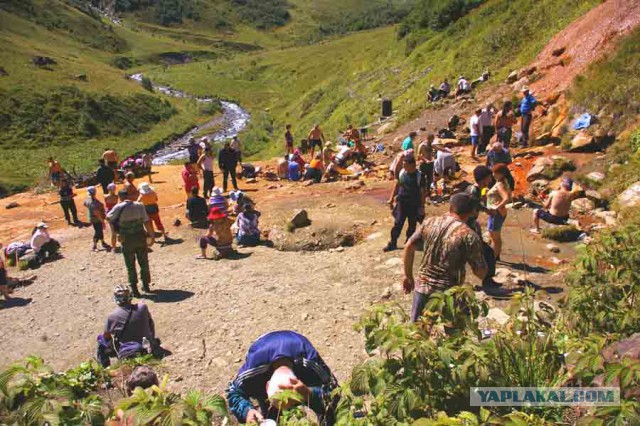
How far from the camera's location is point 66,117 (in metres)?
50.4

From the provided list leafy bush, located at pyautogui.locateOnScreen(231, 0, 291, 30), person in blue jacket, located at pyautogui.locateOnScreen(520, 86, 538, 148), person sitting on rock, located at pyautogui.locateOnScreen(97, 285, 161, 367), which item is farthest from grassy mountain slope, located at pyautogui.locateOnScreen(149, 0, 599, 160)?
leafy bush, located at pyautogui.locateOnScreen(231, 0, 291, 30)

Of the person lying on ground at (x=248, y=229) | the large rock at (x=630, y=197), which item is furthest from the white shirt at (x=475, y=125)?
the person lying on ground at (x=248, y=229)

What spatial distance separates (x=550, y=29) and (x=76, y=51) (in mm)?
101280

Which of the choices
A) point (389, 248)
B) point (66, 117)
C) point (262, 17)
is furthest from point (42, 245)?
point (262, 17)

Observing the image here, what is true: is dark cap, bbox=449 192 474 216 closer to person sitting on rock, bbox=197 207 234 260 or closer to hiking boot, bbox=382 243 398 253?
hiking boot, bbox=382 243 398 253

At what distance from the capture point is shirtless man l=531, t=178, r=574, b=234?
1020cm

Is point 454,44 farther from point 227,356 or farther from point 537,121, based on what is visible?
point 227,356

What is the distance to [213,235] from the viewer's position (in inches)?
449

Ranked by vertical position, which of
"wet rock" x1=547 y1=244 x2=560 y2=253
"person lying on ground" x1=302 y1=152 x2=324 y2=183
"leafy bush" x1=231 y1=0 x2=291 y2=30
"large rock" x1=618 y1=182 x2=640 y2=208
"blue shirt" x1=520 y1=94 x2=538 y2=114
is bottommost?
"wet rock" x1=547 y1=244 x2=560 y2=253

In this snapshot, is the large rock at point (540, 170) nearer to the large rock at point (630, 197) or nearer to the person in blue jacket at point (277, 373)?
the large rock at point (630, 197)

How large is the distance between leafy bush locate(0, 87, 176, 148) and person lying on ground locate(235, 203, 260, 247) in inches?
1613

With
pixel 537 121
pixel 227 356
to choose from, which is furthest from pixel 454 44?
pixel 227 356

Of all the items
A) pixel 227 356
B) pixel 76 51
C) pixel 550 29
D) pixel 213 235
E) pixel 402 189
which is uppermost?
pixel 76 51

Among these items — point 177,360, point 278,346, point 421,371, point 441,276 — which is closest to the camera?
point 421,371
